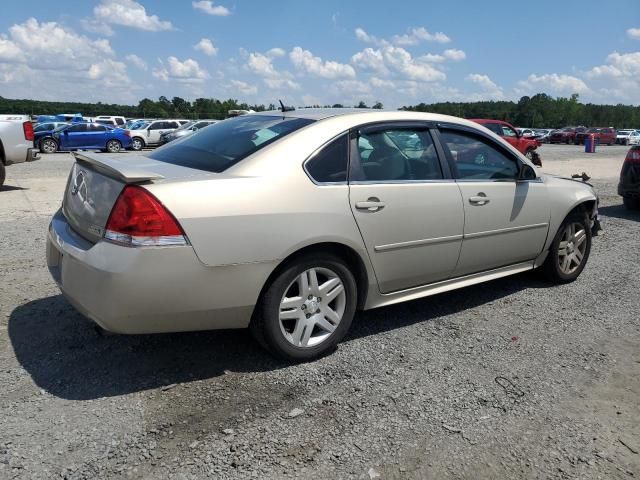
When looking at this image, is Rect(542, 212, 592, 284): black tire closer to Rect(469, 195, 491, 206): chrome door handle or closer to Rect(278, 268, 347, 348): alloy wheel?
Rect(469, 195, 491, 206): chrome door handle

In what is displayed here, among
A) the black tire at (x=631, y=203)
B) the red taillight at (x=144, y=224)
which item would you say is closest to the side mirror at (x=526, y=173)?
the red taillight at (x=144, y=224)

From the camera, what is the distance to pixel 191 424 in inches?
109

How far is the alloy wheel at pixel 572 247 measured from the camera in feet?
16.8

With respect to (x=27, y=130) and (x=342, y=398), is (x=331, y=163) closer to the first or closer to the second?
(x=342, y=398)

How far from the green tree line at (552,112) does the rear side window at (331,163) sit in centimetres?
9364

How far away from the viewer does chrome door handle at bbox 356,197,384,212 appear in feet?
11.4

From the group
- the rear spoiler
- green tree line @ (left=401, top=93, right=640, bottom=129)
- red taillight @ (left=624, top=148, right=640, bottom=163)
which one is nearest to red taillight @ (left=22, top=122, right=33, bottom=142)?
the rear spoiler

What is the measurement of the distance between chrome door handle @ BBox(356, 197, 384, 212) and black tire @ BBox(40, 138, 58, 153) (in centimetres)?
2389

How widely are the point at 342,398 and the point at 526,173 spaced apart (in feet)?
8.67

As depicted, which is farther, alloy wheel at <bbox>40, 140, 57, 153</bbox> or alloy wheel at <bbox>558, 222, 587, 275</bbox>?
alloy wheel at <bbox>40, 140, 57, 153</bbox>

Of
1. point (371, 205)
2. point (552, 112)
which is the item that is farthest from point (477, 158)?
point (552, 112)

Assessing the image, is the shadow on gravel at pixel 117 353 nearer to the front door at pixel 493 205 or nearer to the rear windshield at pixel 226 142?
the front door at pixel 493 205

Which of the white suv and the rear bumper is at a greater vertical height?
the white suv

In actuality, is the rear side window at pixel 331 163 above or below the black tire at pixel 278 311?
above
